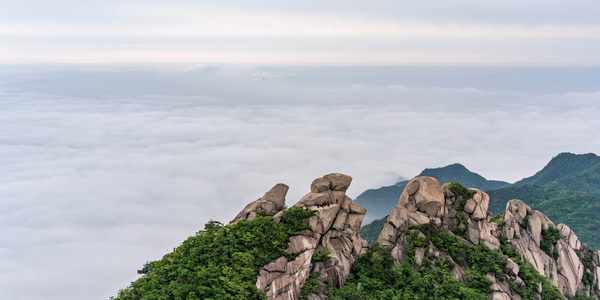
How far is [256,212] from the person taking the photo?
34.3 m

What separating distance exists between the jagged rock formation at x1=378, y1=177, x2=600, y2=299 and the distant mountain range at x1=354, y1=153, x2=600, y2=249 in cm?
3611

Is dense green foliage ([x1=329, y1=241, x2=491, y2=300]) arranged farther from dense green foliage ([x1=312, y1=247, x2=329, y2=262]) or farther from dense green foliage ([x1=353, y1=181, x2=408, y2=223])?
dense green foliage ([x1=353, y1=181, x2=408, y2=223])

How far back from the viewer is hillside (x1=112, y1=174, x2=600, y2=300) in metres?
28.6

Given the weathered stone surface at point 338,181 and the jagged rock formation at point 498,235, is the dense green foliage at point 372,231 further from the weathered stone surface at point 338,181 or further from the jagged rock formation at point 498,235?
the weathered stone surface at point 338,181

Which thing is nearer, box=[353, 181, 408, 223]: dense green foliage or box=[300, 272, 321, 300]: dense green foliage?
box=[300, 272, 321, 300]: dense green foliage

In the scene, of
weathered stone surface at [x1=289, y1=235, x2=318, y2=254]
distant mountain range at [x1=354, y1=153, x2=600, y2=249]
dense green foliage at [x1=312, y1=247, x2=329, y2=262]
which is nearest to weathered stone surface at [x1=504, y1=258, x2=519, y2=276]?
dense green foliage at [x1=312, y1=247, x2=329, y2=262]

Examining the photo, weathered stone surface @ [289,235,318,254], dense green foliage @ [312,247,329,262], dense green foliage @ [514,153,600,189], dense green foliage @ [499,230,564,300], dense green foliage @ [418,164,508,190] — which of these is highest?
dense green foliage @ [418,164,508,190]

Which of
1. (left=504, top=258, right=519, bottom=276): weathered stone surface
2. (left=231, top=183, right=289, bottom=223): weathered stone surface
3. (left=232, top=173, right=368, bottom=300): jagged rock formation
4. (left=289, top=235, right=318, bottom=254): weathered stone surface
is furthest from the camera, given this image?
(left=231, top=183, right=289, bottom=223): weathered stone surface

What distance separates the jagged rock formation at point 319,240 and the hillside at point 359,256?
80 mm

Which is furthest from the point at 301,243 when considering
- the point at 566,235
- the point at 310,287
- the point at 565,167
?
the point at 565,167

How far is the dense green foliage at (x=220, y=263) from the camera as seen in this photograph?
27203mm

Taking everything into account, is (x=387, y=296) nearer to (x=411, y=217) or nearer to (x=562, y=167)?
(x=411, y=217)

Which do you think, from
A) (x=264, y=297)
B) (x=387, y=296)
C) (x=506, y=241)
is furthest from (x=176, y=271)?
(x=506, y=241)

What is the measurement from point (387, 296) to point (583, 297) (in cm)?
2284
